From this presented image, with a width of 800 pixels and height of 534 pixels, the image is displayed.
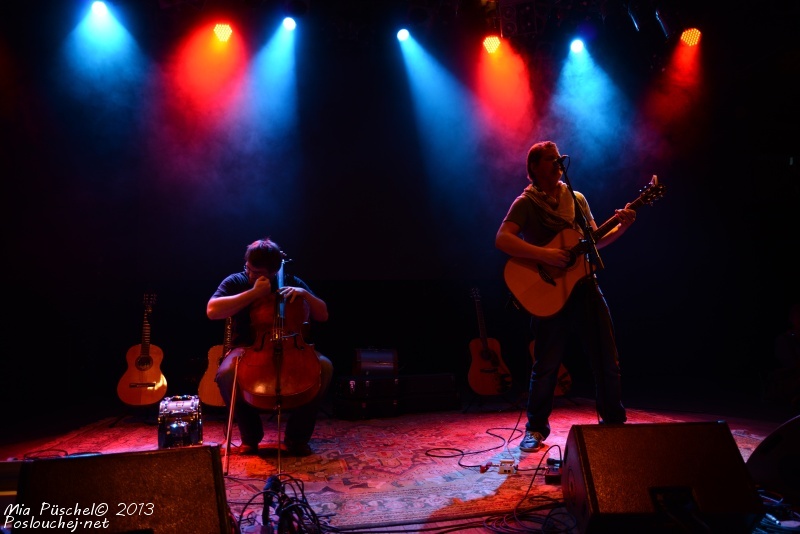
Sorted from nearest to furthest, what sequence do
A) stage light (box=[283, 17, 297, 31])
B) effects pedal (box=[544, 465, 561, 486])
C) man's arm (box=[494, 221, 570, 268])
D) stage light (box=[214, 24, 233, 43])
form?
effects pedal (box=[544, 465, 561, 486]), man's arm (box=[494, 221, 570, 268]), stage light (box=[214, 24, 233, 43]), stage light (box=[283, 17, 297, 31])

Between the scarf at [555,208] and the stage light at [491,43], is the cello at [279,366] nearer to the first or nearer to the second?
the scarf at [555,208]

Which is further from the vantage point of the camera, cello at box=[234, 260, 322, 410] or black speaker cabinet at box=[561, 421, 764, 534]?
cello at box=[234, 260, 322, 410]

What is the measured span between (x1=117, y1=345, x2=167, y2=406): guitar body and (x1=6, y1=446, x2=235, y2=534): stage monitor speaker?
12.4ft

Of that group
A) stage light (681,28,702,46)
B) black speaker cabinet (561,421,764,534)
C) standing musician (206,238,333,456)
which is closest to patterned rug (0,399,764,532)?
standing musician (206,238,333,456)

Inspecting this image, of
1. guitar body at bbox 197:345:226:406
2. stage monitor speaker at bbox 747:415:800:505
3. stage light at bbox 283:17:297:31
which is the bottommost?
stage monitor speaker at bbox 747:415:800:505

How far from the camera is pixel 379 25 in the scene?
265 inches

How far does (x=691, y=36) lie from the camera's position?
6.81m

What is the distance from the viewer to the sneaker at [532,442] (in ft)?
11.4

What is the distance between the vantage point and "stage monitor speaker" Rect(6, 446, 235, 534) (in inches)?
61.3

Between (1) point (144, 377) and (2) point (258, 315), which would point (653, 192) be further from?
(1) point (144, 377)

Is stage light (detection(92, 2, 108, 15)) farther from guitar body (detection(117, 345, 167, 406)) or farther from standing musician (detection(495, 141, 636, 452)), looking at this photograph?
standing musician (detection(495, 141, 636, 452))

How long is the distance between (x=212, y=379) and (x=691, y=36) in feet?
23.5

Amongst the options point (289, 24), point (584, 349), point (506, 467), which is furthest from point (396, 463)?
point (289, 24)

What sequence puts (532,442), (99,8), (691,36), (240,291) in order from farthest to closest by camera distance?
(691,36) → (99,8) → (240,291) → (532,442)
